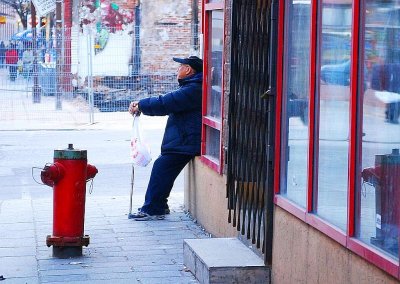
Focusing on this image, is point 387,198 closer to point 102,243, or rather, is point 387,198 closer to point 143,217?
point 102,243

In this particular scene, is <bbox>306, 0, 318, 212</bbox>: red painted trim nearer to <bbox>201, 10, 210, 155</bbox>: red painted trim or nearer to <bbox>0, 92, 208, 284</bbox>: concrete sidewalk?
<bbox>0, 92, 208, 284</bbox>: concrete sidewalk

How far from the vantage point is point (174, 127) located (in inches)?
412

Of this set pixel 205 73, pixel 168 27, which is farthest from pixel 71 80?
pixel 205 73

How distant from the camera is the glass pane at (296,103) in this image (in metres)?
6.52

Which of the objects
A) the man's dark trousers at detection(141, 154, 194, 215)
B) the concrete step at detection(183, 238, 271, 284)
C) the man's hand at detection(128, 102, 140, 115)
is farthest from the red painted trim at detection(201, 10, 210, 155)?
the concrete step at detection(183, 238, 271, 284)

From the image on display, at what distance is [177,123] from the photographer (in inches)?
412

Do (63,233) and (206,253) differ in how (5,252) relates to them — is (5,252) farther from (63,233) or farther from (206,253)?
(206,253)

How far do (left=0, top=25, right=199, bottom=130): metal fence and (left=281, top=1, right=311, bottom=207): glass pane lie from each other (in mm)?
16702

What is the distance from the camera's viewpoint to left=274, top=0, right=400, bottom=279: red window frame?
17.3ft

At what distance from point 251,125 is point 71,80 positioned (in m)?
17.0

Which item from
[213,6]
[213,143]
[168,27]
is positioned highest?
[168,27]

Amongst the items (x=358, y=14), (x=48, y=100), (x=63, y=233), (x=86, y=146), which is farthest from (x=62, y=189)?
(x=48, y=100)

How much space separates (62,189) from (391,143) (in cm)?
415

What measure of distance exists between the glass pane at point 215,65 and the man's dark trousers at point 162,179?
777 mm
